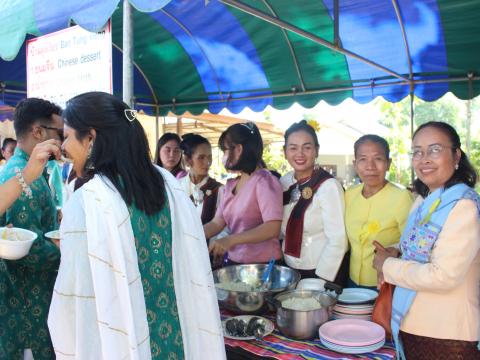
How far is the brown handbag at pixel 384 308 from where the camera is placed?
1.86m

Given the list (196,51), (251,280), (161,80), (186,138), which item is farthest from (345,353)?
(161,80)

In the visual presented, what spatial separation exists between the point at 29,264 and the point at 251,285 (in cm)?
115

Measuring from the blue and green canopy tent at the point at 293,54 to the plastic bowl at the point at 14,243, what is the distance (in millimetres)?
2378

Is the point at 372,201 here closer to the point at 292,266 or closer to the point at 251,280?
the point at 292,266

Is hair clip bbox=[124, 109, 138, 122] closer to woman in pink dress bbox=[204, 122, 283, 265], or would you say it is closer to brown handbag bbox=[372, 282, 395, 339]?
woman in pink dress bbox=[204, 122, 283, 265]

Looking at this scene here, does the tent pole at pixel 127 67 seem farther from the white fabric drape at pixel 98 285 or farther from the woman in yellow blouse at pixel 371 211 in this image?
the woman in yellow blouse at pixel 371 211

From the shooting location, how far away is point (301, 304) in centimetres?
192

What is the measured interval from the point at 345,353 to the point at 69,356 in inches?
40.8

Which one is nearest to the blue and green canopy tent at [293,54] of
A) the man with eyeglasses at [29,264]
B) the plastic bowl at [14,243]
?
the man with eyeglasses at [29,264]

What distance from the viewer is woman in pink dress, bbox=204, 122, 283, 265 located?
2.50m

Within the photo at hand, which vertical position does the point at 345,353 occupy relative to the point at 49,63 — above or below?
below

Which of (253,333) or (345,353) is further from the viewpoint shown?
(253,333)

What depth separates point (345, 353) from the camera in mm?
1661

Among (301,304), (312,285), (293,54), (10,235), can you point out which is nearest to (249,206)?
(312,285)
